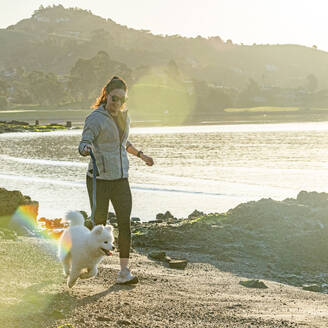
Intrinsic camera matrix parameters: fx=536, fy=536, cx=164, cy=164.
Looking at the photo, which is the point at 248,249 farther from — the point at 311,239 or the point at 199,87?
the point at 199,87

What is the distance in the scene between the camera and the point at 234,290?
7320 mm

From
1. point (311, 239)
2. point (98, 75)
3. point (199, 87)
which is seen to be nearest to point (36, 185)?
point (311, 239)

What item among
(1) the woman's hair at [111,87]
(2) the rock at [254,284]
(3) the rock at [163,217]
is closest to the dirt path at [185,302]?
→ (2) the rock at [254,284]

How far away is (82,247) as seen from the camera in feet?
17.9

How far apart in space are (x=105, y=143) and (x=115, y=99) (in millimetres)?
516

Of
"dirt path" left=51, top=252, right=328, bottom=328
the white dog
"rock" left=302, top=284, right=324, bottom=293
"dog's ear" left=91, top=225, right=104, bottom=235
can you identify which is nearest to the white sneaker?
"dirt path" left=51, top=252, right=328, bottom=328

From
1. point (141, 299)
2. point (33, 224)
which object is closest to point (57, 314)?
point (141, 299)

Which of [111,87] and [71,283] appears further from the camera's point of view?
[111,87]

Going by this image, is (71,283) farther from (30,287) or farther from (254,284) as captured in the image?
(254,284)

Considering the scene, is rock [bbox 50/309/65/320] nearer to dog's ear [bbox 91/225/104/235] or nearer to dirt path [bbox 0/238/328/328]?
dirt path [bbox 0/238/328/328]

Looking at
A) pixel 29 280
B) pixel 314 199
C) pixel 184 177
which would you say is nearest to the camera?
pixel 29 280

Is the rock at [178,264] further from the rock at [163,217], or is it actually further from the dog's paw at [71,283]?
the rock at [163,217]

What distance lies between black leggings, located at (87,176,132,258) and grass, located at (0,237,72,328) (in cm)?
89

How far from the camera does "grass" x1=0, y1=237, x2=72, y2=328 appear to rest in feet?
16.0
